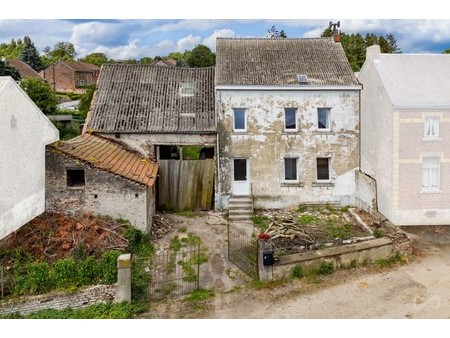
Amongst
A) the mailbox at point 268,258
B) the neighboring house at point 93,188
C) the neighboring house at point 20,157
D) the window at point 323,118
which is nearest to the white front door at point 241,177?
the window at point 323,118

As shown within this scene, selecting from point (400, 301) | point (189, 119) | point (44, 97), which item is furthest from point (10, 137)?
point (44, 97)

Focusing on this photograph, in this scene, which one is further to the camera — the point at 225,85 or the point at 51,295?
the point at 225,85

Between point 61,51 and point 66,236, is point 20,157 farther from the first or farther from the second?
point 61,51

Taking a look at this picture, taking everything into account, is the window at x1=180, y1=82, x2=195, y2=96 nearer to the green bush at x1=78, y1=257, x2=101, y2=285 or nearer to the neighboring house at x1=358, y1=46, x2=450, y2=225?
the neighboring house at x1=358, y1=46, x2=450, y2=225

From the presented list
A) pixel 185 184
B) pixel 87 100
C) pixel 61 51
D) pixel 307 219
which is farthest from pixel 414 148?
pixel 61 51

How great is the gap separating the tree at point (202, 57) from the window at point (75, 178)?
61.3 metres

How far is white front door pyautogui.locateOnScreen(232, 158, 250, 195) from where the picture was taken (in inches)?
896

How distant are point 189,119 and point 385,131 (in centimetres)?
948

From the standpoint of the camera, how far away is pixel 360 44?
196 ft

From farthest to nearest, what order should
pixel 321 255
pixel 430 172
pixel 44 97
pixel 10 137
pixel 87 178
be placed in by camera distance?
pixel 44 97 < pixel 430 172 < pixel 87 178 < pixel 321 255 < pixel 10 137

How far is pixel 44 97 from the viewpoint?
149 feet

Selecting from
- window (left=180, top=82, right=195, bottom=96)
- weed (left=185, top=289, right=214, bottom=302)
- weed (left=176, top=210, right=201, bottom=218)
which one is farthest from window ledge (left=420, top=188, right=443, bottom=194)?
window (left=180, top=82, right=195, bottom=96)

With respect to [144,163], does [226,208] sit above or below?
below

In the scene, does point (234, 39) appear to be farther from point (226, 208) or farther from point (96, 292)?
point (96, 292)
